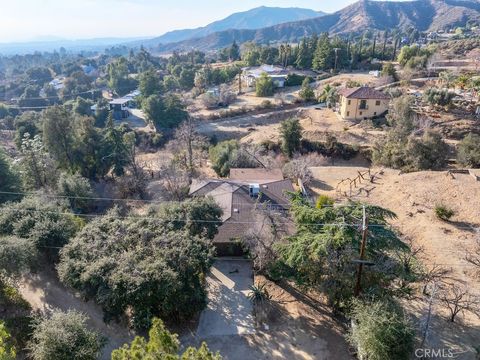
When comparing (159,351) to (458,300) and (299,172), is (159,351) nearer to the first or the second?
(458,300)

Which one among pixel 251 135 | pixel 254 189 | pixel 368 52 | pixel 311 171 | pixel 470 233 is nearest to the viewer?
pixel 470 233

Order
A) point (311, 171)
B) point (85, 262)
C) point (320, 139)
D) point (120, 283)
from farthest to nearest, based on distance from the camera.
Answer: point (320, 139) → point (311, 171) → point (85, 262) → point (120, 283)

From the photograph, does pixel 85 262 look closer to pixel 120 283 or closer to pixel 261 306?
pixel 120 283

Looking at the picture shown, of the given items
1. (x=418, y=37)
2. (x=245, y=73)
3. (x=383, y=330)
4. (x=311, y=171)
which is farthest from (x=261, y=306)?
(x=418, y=37)

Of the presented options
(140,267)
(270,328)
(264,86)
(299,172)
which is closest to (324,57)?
(264,86)

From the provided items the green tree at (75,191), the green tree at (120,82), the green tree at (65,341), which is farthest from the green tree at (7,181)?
the green tree at (120,82)

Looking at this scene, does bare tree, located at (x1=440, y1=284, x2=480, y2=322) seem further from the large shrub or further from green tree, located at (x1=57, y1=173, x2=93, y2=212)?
green tree, located at (x1=57, y1=173, x2=93, y2=212)

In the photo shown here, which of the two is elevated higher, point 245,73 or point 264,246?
point 245,73
